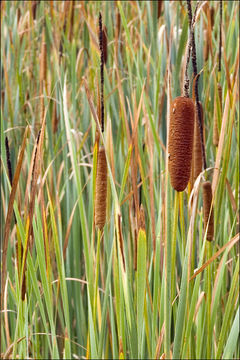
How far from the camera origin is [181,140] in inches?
22.8

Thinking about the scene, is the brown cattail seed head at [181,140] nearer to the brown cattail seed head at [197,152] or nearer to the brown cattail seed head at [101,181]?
the brown cattail seed head at [101,181]

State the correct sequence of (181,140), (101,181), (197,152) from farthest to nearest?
(197,152) → (101,181) → (181,140)

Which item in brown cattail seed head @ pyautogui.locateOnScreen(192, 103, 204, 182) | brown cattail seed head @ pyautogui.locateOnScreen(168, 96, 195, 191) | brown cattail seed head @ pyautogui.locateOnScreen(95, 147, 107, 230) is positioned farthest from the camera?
brown cattail seed head @ pyautogui.locateOnScreen(192, 103, 204, 182)

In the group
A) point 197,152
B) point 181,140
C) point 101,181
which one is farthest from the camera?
point 197,152

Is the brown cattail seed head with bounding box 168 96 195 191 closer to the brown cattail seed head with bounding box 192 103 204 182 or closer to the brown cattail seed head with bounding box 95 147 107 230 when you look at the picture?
the brown cattail seed head with bounding box 95 147 107 230

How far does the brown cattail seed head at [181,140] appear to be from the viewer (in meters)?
0.58

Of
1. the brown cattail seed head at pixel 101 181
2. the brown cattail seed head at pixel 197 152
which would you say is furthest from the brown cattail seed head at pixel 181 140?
the brown cattail seed head at pixel 197 152

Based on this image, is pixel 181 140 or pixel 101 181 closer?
pixel 181 140

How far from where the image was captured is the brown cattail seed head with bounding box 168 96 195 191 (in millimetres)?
578

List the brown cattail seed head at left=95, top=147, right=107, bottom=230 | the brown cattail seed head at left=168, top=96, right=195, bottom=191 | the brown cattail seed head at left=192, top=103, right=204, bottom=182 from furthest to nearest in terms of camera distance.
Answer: the brown cattail seed head at left=192, top=103, right=204, bottom=182 → the brown cattail seed head at left=95, top=147, right=107, bottom=230 → the brown cattail seed head at left=168, top=96, right=195, bottom=191

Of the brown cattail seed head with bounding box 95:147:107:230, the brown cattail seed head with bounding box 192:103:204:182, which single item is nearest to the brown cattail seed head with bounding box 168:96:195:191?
the brown cattail seed head with bounding box 95:147:107:230

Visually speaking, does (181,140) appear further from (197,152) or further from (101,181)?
(197,152)

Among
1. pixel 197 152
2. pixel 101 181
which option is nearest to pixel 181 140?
pixel 101 181

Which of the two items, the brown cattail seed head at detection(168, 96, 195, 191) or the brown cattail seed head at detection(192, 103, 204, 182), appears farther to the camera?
the brown cattail seed head at detection(192, 103, 204, 182)
